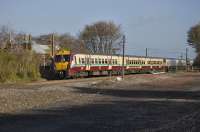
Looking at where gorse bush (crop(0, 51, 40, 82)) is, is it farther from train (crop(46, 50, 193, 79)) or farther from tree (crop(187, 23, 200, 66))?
tree (crop(187, 23, 200, 66))

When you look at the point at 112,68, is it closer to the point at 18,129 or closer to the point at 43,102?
the point at 43,102

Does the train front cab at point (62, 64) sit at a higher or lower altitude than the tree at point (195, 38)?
lower

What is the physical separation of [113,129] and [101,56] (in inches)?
1755

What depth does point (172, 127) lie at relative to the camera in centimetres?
1241

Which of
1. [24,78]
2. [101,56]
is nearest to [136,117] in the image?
[24,78]

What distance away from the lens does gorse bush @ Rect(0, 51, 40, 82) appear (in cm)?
4316

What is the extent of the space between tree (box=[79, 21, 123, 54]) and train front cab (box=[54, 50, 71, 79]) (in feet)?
197

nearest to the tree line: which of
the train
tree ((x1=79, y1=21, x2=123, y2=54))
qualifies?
tree ((x1=79, y1=21, x2=123, y2=54))

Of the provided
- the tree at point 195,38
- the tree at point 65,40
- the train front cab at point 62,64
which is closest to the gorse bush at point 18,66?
the train front cab at point 62,64

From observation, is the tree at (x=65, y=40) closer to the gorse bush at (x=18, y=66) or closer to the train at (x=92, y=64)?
the train at (x=92, y=64)

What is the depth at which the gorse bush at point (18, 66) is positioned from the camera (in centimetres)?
4316

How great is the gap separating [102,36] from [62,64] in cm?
6366

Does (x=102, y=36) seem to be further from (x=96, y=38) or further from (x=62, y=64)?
(x=62, y=64)

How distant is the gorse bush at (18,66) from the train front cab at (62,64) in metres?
2.67
